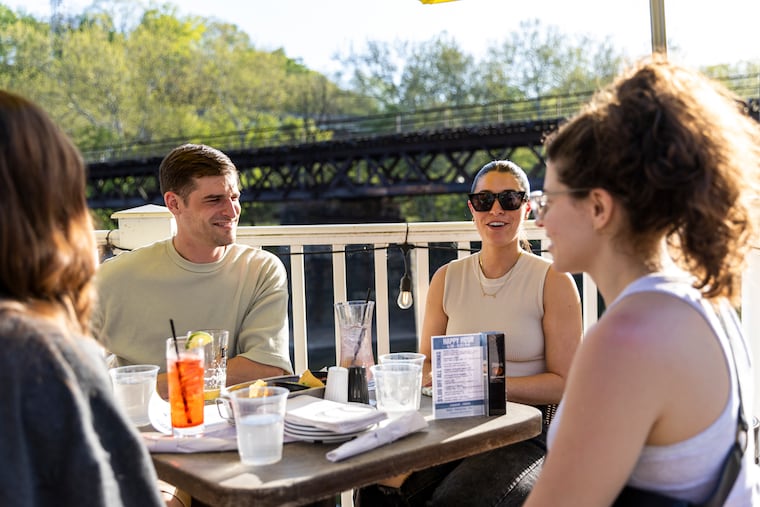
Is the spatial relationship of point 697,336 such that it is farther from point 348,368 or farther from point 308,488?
point 348,368

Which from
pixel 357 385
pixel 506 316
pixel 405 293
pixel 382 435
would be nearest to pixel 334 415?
pixel 382 435

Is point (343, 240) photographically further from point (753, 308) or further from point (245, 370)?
point (753, 308)

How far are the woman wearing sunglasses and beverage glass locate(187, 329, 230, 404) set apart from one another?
586 millimetres

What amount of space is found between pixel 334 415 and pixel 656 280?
2.71 feet

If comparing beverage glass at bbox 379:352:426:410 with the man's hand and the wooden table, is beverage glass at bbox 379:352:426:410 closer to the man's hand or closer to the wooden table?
the wooden table

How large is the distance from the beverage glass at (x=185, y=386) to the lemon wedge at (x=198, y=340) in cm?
1

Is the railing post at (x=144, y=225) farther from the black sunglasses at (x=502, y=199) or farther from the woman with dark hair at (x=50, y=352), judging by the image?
the woman with dark hair at (x=50, y=352)

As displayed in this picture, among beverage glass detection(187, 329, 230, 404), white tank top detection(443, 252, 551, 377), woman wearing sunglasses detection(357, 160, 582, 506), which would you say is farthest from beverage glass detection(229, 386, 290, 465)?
white tank top detection(443, 252, 551, 377)

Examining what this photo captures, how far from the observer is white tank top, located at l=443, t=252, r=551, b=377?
8.92ft

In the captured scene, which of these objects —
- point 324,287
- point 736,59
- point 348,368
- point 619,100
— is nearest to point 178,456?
point 348,368

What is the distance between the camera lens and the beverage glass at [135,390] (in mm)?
1955

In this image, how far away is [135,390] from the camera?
1971 mm

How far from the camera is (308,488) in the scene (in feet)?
5.13

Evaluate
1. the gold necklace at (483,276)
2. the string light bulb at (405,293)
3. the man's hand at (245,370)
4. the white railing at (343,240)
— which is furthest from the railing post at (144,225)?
the gold necklace at (483,276)
